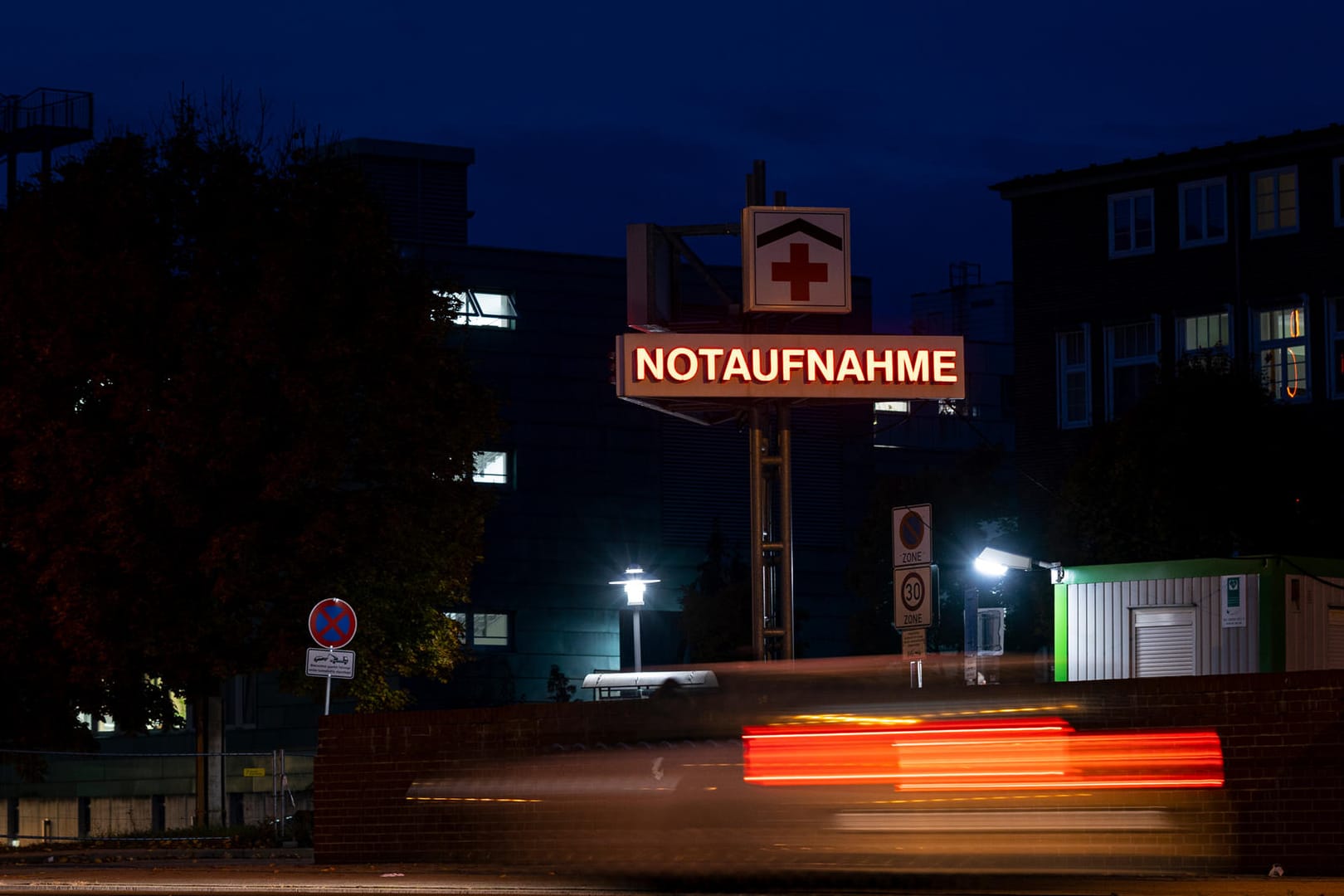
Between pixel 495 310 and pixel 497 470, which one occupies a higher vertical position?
pixel 495 310

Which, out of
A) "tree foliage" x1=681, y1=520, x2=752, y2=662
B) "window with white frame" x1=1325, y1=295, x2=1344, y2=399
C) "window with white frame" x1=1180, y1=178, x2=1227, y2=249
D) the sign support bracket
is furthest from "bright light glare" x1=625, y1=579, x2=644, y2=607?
the sign support bracket

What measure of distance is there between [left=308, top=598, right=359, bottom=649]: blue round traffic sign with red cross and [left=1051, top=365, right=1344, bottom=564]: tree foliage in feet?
59.7

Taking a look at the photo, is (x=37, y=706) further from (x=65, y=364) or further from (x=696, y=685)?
(x=696, y=685)

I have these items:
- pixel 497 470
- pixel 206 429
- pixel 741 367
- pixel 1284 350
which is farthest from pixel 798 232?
pixel 497 470

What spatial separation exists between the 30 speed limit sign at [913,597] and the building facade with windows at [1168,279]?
86.1 feet

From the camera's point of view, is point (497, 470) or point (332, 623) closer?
point (332, 623)

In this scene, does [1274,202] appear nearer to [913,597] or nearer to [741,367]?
[741,367]

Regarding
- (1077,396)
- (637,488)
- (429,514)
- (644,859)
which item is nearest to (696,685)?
(644,859)

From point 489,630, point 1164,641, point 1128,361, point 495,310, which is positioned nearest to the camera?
point 1164,641

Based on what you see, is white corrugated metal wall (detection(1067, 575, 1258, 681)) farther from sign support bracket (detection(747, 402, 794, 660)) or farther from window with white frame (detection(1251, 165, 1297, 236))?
window with white frame (detection(1251, 165, 1297, 236))

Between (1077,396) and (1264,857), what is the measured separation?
35.7 metres

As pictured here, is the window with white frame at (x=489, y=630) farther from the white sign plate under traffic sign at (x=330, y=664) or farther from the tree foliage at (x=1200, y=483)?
the white sign plate under traffic sign at (x=330, y=664)

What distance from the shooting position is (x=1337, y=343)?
49.0 meters

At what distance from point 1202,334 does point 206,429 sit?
2650 cm
